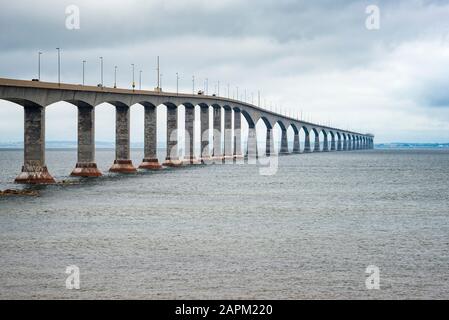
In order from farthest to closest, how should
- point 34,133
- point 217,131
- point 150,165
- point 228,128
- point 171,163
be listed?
1. point 228,128
2. point 217,131
3. point 171,163
4. point 150,165
5. point 34,133

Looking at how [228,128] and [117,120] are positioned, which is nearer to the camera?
[117,120]

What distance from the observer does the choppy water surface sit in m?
29.4

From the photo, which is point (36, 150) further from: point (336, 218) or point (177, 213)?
point (336, 218)

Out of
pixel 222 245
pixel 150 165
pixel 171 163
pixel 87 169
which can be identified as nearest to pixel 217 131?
pixel 171 163

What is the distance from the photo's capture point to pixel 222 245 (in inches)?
1576

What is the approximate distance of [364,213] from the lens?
5778cm

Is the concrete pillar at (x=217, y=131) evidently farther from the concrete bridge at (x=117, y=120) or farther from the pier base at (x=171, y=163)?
the pier base at (x=171, y=163)

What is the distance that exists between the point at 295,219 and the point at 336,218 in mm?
2907

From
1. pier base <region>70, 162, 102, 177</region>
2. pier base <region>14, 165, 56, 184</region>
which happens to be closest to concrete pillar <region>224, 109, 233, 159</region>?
pier base <region>70, 162, 102, 177</region>

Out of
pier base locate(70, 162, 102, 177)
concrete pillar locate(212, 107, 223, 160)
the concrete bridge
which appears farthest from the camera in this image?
A: concrete pillar locate(212, 107, 223, 160)

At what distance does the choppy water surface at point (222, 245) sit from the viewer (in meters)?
29.4

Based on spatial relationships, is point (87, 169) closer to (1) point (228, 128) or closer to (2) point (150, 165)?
(2) point (150, 165)

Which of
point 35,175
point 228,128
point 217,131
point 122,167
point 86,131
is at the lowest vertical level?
point 122,167

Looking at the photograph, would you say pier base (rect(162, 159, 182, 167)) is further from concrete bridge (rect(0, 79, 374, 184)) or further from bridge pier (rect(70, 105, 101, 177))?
bridge pier (rect(70, 105, 101, 177))
